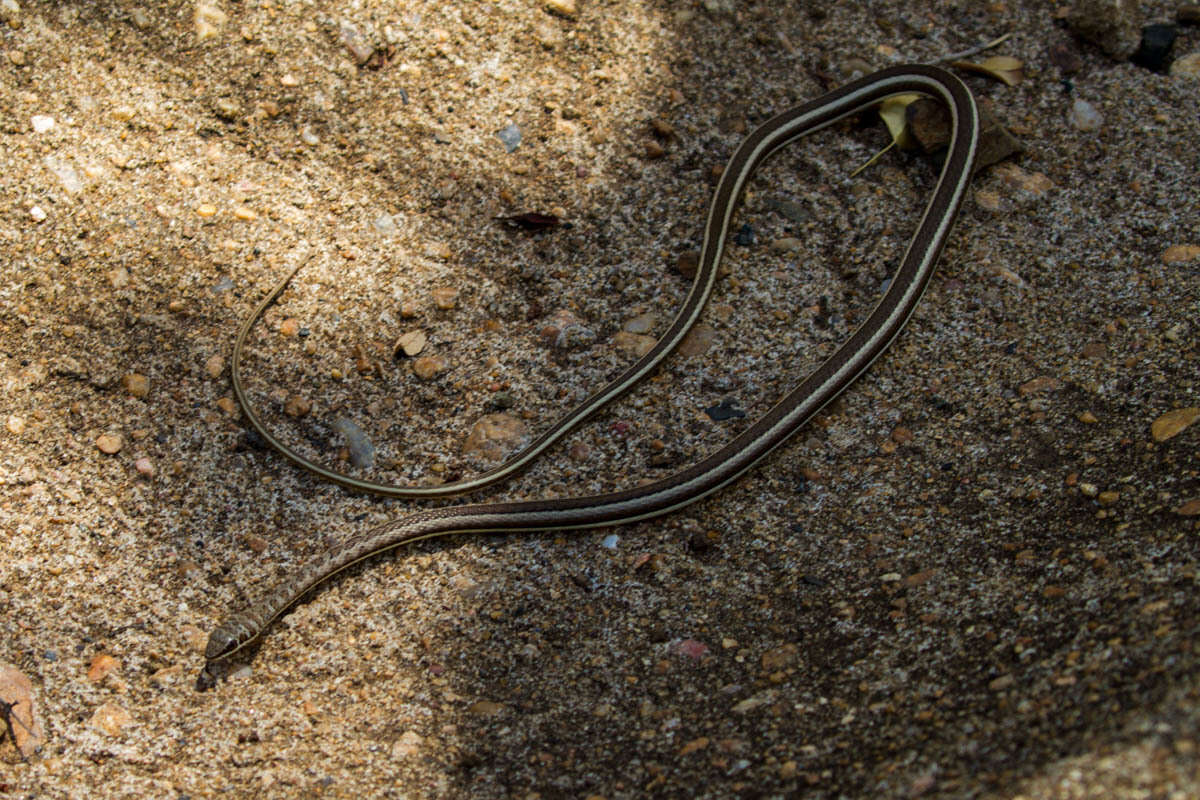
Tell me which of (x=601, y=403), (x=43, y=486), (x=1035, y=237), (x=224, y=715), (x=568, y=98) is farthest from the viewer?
(x=568, y=98)

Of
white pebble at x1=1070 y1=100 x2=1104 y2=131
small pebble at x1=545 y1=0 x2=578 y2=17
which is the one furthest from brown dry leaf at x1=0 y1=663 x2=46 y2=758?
white pebble at x1=1070 y1=100 x2=1104 y2=131

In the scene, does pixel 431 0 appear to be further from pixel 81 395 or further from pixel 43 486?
pixel 43 486

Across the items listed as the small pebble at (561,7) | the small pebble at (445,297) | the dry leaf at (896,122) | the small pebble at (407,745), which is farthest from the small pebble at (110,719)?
the dry leaf at (896,122)

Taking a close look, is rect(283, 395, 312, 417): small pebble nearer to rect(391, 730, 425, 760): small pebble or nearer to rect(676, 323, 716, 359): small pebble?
rect(391, 730, 425, 760): small pebble

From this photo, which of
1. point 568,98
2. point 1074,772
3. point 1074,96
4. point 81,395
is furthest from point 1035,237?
point 81,395

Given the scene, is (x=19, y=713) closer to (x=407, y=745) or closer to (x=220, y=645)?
(x=220, y=645)
